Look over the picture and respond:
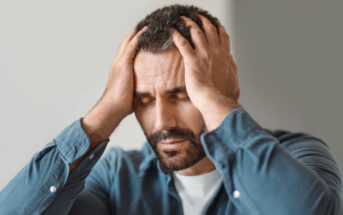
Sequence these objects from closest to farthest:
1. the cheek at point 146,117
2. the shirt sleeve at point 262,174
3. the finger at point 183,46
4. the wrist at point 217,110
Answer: the shirt sleeve at point 262,174, the wrist at point 217,110, the finger at point 183,46, the cheek at point 146,117

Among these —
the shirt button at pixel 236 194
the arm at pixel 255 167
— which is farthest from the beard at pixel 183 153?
the shirt button at pixel 236 194

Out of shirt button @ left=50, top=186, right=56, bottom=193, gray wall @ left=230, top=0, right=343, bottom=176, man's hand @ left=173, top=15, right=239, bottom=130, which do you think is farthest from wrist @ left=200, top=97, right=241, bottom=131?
gray wall @ left=230, top=0, right=343, bottom=176

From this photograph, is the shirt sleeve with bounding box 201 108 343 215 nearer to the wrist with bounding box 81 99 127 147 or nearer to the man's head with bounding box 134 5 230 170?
the man's head with bounding box 134 5 230 170

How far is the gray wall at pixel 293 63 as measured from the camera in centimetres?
161

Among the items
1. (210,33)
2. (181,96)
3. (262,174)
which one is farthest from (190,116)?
(262,174)

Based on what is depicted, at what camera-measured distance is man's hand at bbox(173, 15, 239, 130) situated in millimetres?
1021

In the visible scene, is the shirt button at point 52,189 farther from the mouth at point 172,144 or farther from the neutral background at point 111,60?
the neutral background at point 111,60

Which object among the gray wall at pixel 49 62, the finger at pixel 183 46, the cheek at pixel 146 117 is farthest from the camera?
the gray wall at pixel 49 62

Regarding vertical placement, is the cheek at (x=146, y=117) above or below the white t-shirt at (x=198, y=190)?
above

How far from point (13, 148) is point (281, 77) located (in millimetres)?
1193

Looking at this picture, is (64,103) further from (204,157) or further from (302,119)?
(302,119)

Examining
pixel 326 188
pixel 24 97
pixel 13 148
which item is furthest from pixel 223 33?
pixel 13 148

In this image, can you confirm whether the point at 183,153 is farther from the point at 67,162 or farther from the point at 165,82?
the point at 67,162

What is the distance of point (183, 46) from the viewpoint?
1153 millimetres
